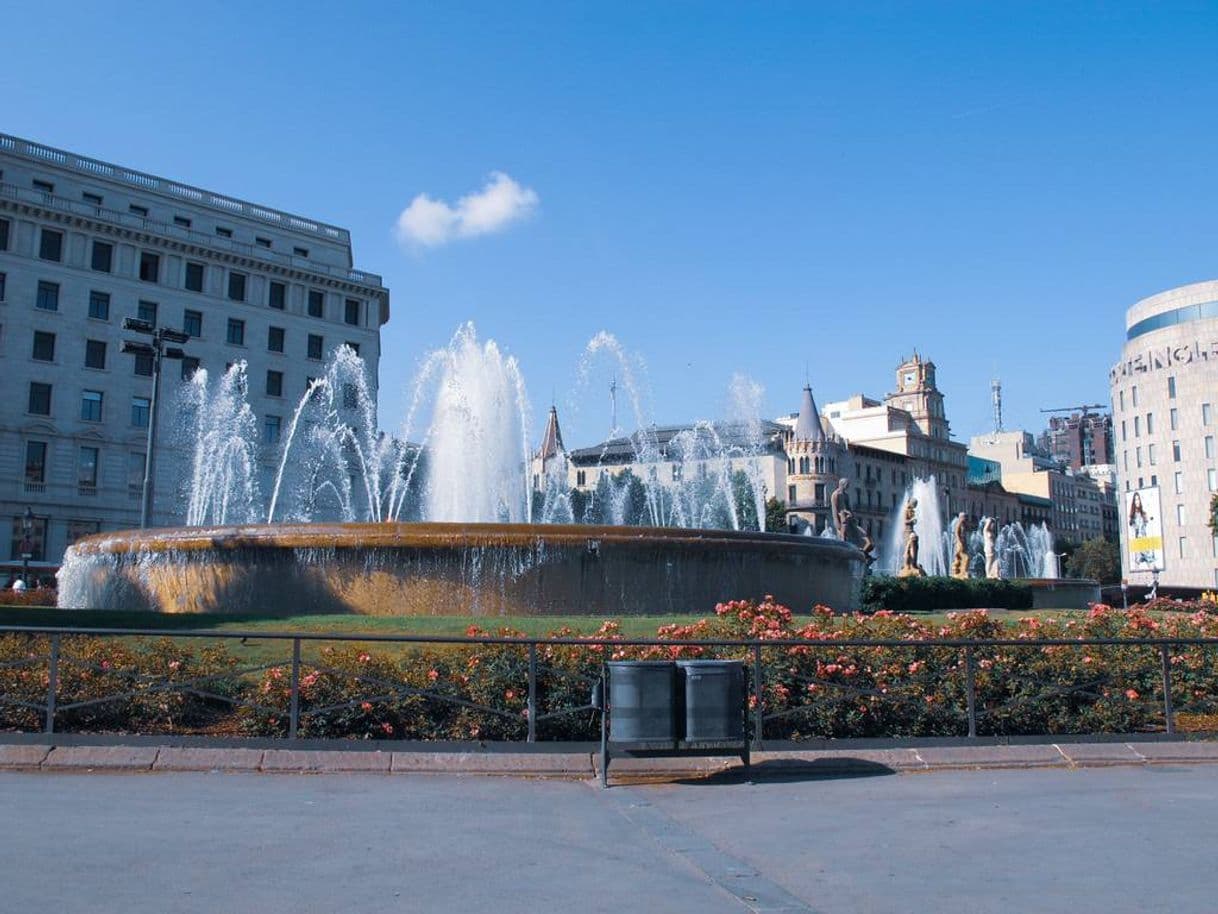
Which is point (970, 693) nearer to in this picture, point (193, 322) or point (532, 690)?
point (532, 690)

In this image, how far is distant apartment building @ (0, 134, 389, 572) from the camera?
56.4 metres

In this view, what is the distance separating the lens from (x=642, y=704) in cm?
859

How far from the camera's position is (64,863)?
5934 mm

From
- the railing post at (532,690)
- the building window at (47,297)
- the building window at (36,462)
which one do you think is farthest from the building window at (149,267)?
the railing post at (532,690)

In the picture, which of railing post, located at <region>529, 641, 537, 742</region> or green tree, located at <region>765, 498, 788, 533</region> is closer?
railing post, located at <region>529, 641, 537, 742</region>

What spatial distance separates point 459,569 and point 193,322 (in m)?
52.6

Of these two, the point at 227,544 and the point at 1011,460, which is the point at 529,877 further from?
the point at 1011,460

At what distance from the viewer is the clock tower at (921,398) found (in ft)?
487

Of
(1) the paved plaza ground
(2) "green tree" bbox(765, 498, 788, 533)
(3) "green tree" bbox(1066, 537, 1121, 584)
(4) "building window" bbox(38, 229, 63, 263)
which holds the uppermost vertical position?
(4) "building window" bbox(38, 229, 63, 263)

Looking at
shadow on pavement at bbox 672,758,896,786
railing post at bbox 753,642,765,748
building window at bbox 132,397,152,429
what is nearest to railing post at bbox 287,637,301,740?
shadow on pavement at bbox 672,758,896,786

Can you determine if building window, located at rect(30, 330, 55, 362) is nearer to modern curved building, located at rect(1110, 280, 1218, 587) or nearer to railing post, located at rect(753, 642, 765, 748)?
railing post, located at rect(753, 642, 765, 748)

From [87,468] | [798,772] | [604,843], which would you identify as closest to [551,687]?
[798,772]

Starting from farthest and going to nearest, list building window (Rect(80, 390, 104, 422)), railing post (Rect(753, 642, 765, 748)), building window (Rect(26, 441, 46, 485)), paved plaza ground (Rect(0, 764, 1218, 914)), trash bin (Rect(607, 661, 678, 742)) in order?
building window (Rect(80, 390, 104, 422)) → building window (Rect(26, 441, 46, 485)) → railing post (Rect(753, 642, 765, 748)) → trash bin (Rect(607, 661, 678, 742)) → paved plaza ground (Rect(0, 764, 1218, 914))

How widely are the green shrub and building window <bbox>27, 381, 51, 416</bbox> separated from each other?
4404 cm
